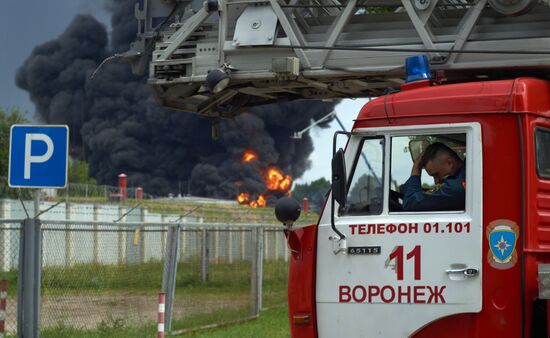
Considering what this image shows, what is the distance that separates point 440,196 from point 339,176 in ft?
2.36

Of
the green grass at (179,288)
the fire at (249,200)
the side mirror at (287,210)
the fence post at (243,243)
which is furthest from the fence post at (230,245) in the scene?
the fire at (249,200)

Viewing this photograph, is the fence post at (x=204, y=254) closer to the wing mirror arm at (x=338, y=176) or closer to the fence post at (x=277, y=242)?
the fence post at (x=277, y=242)

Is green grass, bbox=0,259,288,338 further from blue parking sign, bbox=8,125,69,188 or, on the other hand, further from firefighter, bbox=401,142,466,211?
firefighter, bbox=401,142,466,211

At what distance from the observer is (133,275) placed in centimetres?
1359

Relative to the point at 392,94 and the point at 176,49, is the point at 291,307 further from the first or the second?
the point at 176,49

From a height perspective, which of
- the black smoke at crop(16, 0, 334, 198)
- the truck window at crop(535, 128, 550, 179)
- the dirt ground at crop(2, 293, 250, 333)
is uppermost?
the black smoke at crop(16, 0, 334, 198)

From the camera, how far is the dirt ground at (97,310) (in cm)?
1187

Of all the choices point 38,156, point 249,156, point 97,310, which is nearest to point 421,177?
point 38,156

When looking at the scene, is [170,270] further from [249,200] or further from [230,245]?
[249,200]

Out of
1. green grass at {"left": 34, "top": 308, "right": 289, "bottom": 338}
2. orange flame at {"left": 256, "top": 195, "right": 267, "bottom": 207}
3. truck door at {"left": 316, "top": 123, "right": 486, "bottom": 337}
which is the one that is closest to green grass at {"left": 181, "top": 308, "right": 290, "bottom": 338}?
green grass at {"left": 34, "top": 308, "right": 289, "bottom": 338}

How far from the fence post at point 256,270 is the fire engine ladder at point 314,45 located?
25.0 ft

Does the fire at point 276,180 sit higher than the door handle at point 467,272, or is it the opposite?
the fire at point 276,180

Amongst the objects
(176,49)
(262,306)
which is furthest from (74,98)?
(176,49)

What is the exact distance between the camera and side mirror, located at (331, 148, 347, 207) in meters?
6.84
